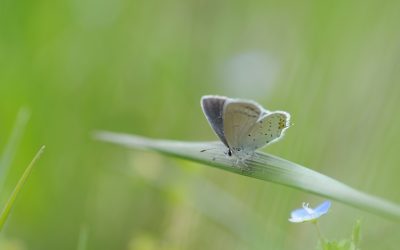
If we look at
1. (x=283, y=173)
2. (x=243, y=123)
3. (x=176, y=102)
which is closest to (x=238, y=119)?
(x=243, y=123)

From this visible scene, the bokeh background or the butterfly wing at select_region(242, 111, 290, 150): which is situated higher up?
A: the butterfly wing at select_region(242, 111, 290, 150)

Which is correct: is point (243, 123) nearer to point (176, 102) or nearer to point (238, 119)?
point (238, 119)

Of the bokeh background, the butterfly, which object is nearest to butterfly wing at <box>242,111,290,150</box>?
the butterfly

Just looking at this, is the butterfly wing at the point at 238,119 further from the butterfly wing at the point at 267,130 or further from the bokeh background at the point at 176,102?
the bokeh background at the point at 176,102

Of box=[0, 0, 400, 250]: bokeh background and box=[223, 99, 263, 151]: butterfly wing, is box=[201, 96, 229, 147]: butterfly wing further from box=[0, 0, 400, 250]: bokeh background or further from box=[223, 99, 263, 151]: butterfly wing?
box=[0, 0, 400, 250]: bokeh background

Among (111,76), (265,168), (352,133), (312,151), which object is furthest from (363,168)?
(111,76)

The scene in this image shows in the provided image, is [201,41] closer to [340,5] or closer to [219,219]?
[340,5]

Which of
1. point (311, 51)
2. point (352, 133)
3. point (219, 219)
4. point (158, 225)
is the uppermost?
point (311, 51)

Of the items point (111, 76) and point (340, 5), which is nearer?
point (340, 5)
